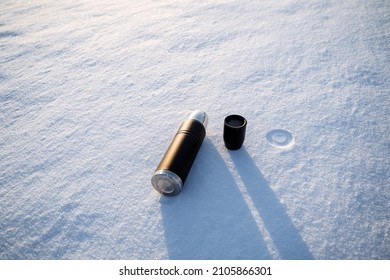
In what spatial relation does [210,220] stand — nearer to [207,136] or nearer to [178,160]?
[178,160]

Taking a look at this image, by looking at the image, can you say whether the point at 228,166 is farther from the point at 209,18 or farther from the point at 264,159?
the point at 209,18

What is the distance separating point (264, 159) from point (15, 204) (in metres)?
1.42

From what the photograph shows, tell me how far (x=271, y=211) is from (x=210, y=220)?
12.5 inches

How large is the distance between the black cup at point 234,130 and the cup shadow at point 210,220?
15cm

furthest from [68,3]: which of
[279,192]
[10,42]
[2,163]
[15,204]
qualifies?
[279,192]

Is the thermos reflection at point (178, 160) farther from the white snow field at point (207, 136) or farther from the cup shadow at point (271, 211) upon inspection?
the cup shadow at point (271, 211)

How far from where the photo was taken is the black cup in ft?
4.55

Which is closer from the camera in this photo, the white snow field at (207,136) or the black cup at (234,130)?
the white snow field at (207,136)

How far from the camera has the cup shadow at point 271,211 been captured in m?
1.15

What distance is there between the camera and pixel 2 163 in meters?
1.54

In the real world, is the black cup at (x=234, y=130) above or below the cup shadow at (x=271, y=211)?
above

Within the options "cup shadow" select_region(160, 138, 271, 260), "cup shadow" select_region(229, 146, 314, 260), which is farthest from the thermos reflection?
"cup shadow" select_region(229, 146, 314, 260)

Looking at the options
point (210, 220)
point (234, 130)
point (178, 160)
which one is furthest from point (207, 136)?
point (210, 220)

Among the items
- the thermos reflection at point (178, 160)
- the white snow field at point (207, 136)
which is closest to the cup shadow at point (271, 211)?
the white snow field at point (207, 136)
